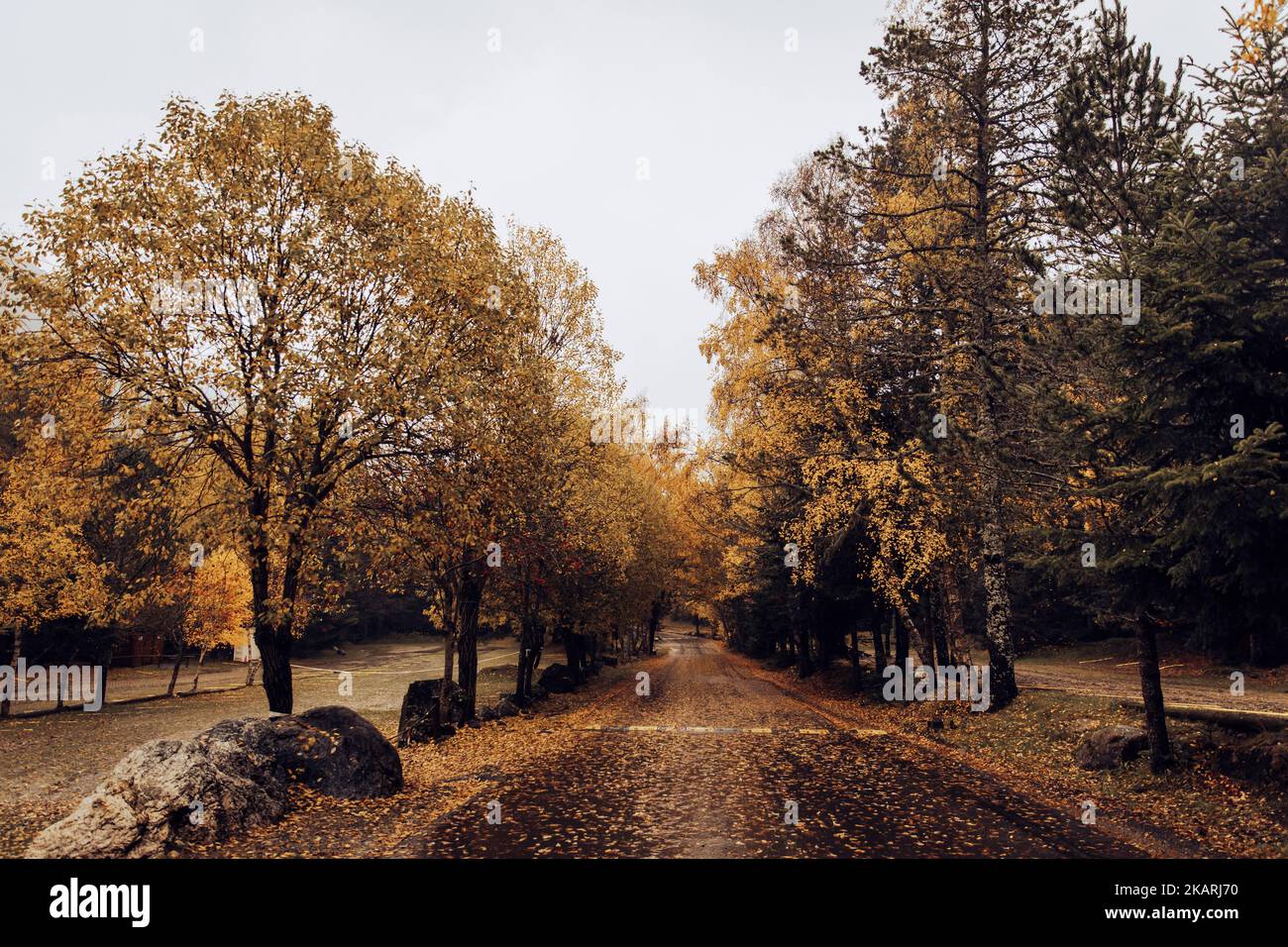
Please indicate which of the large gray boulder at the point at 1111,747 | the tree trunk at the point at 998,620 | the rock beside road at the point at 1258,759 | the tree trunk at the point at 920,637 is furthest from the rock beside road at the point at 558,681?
the rock beside road at the point at 1258,759

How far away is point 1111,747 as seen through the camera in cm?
1245

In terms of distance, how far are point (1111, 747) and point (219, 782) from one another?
1379 cm

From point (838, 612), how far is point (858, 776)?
20.9m

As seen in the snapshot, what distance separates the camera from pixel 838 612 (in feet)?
110

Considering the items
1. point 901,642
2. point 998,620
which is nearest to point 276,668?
point 998,620

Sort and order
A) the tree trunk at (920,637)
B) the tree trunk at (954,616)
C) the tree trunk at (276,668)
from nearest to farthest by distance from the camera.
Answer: the tree trunk at (276,668) < the tree trunk at (954,616) < the tree trunk at (920,637)

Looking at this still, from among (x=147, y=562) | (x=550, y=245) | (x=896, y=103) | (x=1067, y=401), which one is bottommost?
(x=147, y=562)

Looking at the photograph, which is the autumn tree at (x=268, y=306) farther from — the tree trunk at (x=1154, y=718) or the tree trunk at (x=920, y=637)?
the tree trunk at (x=920, y=637)

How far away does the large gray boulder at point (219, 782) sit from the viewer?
8438 millimetres

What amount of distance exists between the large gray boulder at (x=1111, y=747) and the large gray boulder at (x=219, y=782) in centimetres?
1189

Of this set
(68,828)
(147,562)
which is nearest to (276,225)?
(68,828)

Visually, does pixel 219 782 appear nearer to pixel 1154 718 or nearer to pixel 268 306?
pixel 268 306
